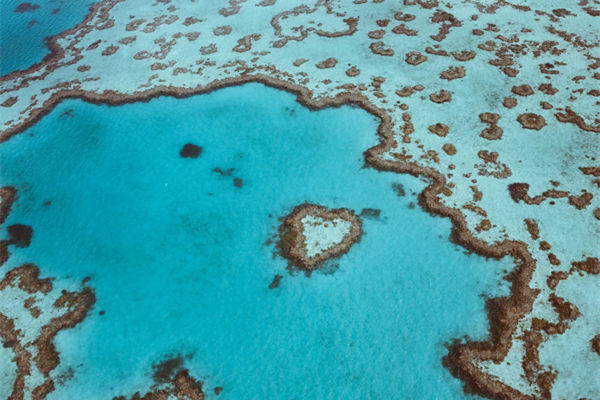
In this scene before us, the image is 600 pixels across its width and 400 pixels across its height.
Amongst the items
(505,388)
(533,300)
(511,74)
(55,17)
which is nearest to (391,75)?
(511,74)

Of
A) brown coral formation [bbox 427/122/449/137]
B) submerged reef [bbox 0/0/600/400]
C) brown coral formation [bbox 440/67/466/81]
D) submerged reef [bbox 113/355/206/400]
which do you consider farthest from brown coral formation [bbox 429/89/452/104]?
submerged reef [bbox 113/355/206/400]

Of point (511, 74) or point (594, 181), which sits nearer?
point (594, 181)

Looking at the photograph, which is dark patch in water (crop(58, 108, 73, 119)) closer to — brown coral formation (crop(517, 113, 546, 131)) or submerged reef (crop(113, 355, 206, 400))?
submerged reef (crop(113, 355, 206, 400))

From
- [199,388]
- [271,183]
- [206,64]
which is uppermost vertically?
[206,64]

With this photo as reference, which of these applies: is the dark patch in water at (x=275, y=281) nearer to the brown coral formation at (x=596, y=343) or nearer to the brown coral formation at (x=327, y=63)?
the brown coral formation at (x=596, y=343)

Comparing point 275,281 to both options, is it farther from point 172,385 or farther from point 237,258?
point 172,385

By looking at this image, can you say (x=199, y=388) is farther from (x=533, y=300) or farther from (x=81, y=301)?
(x=533, y=300)

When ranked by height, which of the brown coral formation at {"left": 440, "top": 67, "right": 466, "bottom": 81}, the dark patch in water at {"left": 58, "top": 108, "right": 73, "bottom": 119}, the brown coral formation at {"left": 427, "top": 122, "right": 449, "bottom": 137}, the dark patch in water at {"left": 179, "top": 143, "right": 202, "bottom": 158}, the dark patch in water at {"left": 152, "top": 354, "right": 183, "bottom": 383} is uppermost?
the brown coral formation at {"left": 440, "top": 67, "right": 466, "bottom": 81}
